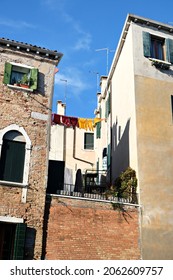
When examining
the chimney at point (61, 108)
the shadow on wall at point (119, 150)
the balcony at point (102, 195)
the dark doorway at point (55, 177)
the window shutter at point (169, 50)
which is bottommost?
the balcony at point (102, 195)

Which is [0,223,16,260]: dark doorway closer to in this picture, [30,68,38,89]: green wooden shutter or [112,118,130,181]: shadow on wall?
[30,68,38,89]: green wooden shutter

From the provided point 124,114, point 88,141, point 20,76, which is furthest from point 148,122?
point 88,141

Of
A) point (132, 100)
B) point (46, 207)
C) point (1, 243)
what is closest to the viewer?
point (1, 243)

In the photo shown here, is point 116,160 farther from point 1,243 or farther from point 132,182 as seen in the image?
point 1,243

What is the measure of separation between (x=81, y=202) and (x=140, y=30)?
10326 millimetres

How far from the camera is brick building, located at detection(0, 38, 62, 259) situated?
11953mm

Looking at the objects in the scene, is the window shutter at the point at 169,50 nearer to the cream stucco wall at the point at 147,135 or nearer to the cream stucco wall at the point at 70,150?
the cream stucco wall at the point at 147,135

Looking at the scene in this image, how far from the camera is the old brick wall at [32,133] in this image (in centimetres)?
1209

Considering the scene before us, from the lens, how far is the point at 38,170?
1308cm

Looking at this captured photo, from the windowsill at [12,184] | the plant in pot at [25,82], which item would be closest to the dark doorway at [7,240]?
the windowsill at [12,184]

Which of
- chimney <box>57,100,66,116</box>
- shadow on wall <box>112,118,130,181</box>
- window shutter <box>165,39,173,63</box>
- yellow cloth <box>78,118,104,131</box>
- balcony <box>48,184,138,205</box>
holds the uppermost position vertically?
chimney <box>57,100,66,116</box>

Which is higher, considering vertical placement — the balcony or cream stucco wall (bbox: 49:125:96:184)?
cream stucco wall (bbox: 49:125:96:184)

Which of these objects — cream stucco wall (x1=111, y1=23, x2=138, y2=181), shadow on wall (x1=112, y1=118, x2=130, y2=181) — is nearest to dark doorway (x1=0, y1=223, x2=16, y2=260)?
cream stucco wall (x1=111, y1=23, x2=138, y2=181)

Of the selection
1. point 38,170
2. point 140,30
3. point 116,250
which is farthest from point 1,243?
point 140,30
